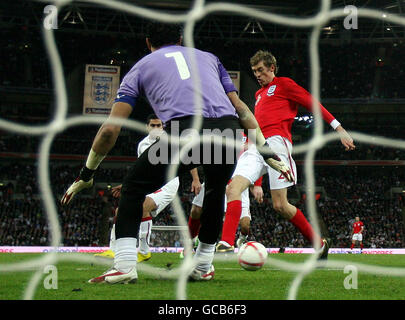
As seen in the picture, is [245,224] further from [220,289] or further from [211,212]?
[220,289]

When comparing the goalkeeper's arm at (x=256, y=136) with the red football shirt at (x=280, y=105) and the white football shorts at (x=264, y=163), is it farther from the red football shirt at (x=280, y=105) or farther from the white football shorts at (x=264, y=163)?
the red football shirt at (x=280, y=105)

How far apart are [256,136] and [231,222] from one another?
4.49 feet

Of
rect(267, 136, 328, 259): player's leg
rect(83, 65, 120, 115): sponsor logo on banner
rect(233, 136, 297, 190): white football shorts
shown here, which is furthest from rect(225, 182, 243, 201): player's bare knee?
rect(83, 65, 120, 115): sponsor logo on banner

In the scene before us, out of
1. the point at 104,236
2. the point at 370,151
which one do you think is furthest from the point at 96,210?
the point at 370,151

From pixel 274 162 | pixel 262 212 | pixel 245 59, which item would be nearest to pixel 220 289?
pixel 274 162

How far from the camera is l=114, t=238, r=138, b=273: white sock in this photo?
2834 mm

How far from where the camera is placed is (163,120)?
287 centimetres

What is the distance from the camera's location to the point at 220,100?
9.65 feet

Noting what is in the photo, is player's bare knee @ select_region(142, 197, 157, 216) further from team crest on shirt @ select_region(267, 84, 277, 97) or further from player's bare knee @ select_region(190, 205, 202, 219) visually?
team crest on shirt @ select_region(267, 84, 277, 97)

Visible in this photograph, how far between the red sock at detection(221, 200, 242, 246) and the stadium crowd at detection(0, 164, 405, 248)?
1161 cm

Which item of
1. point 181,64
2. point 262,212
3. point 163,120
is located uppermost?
point 181,64

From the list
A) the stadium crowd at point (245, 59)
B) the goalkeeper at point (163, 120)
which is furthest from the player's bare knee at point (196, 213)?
the stadium crowd at point (245, 59)

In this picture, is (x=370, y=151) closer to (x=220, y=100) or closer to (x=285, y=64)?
(x=285, y=64)
